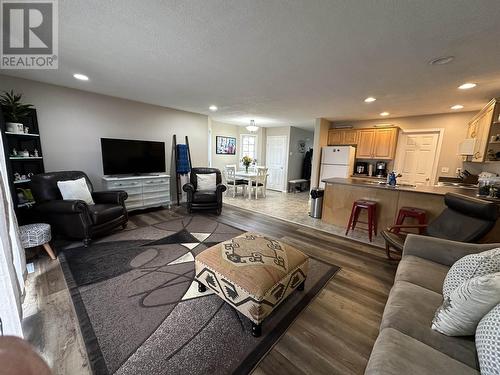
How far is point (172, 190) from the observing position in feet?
17.0

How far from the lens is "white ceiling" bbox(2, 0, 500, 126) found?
142 cm

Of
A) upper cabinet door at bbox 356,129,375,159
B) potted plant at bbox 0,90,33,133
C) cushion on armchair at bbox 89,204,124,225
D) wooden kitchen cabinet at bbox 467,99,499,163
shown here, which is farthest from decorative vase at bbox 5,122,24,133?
wooden kitchen cabinet at bbox 467,99,499,163

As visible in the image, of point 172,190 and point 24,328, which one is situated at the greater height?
point 172,190

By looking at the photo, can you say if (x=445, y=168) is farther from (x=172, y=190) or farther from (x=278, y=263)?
(x=172, y=190)

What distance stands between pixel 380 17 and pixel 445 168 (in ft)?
15.4

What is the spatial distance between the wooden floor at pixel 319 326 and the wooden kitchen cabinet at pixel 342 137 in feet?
12.6

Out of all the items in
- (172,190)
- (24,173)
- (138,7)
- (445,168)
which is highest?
(138,7)

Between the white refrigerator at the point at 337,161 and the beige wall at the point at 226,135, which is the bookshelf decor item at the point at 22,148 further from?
the white refrigerator at the point at 337,161

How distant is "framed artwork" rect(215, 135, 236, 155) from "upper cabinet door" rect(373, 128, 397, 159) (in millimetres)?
4399

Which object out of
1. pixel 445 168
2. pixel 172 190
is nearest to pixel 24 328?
pixel 172 190

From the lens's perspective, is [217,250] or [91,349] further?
[217,250]

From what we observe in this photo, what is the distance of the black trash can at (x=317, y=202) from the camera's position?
4.19 metres

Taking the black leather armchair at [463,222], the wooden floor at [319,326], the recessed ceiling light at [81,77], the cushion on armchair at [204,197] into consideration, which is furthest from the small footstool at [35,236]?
the black leather armchair at [463,222]

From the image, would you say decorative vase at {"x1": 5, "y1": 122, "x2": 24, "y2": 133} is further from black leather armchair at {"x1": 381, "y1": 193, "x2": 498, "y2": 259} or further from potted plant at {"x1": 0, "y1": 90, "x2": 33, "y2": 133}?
black leather armchair at {"x1": 381, "y1": 193, "x2": 498, "y2": 259}
